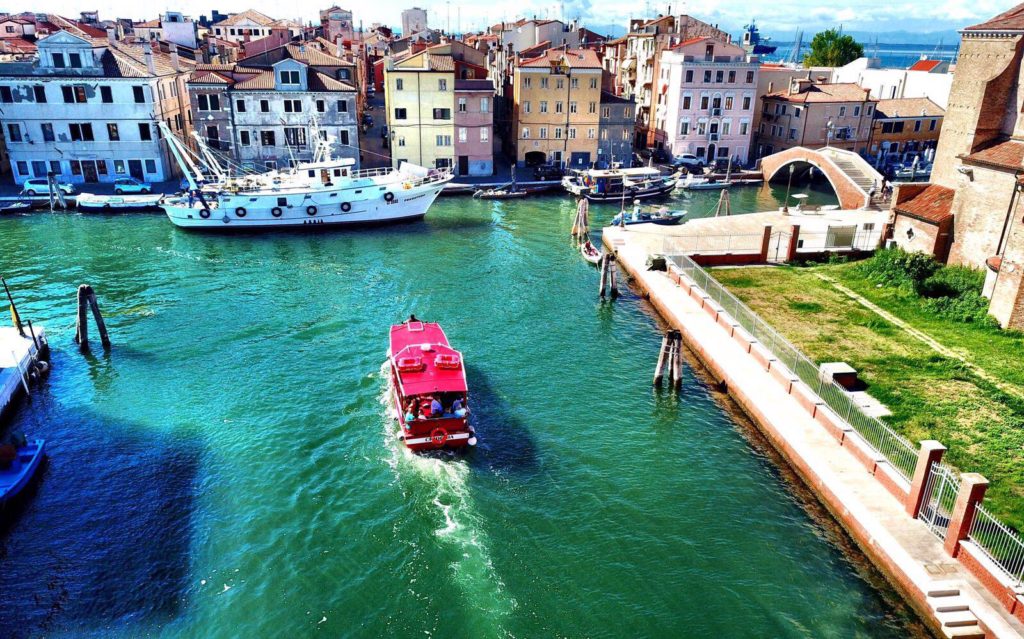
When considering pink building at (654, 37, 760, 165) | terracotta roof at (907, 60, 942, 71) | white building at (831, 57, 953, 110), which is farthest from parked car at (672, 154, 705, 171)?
terracotta roof at (907, 60, 942, 71)

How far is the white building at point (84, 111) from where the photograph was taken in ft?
201

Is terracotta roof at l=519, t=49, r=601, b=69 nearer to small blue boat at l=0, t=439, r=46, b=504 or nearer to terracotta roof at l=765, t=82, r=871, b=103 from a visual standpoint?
terracotta roof at l=765, t=82, r=871, b=103

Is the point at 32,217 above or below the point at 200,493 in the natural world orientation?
above

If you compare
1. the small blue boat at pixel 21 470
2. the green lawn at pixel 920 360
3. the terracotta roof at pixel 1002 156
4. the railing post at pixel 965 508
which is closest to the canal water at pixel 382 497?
the small blue boat at pixel 21 470

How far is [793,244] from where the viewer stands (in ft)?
153

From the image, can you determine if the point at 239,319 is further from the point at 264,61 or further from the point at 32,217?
the point at 264,61

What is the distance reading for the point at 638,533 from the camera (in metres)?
23.0

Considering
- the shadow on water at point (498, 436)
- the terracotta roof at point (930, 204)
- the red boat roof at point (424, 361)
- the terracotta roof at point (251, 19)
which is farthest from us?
the terracotta roof at point (251, 19)

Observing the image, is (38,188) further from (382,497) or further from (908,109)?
(908,109)

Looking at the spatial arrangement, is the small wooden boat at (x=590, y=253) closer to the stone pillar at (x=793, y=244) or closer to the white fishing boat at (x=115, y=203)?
the stone pillar at (x=793, y=244)

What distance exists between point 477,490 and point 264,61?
60.1 m

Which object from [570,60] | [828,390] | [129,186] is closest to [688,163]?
[570,60]

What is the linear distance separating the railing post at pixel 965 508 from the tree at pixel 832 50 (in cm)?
11742

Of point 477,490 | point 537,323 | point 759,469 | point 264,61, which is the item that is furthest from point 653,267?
point 264,61
